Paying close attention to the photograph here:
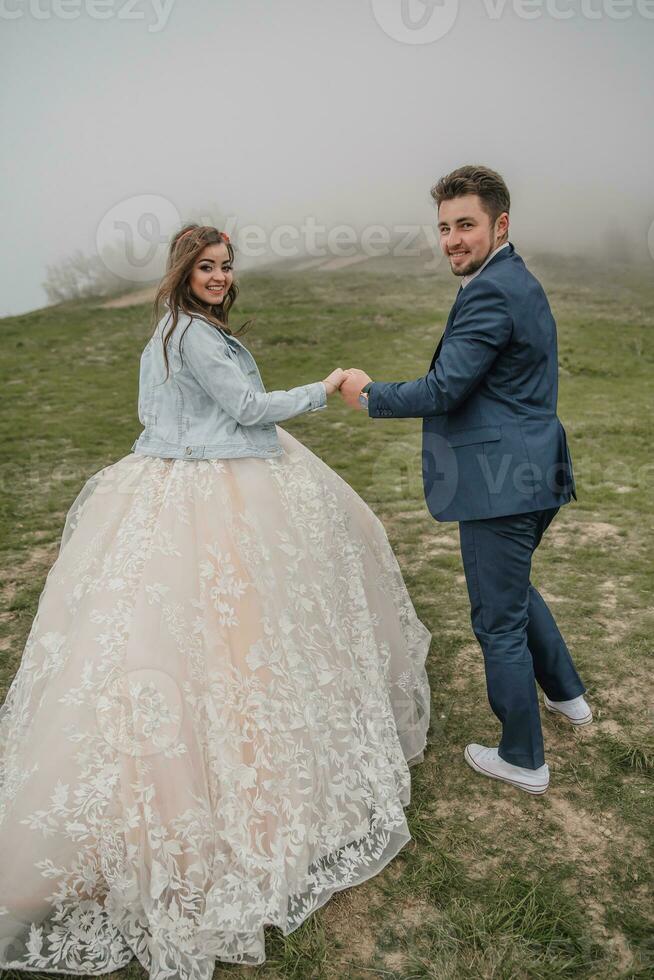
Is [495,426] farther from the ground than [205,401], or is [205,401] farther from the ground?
[205,401]

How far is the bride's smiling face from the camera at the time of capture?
2658 mm

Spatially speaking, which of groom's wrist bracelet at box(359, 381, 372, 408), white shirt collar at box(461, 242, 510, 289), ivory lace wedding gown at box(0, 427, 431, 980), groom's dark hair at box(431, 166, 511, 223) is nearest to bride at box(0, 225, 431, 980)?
ivory lace wedding gown at box(0, 427, 431, 980)

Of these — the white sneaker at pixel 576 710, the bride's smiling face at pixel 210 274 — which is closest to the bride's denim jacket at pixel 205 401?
the bride's smiling face at pixel 210 274

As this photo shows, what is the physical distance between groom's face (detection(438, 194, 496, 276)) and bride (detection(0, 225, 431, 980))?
65 centimetres

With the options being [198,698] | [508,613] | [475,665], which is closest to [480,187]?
[508,613]

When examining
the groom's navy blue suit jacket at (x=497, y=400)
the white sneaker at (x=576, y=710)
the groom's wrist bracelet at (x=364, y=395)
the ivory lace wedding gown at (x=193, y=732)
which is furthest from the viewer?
the white sneaker at (x=576, y=710)

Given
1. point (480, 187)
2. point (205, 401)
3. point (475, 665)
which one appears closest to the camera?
point (480, 187)

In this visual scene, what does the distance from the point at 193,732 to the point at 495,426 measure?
1.33 metres

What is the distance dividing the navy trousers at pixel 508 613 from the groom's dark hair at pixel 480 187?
3.29 ft

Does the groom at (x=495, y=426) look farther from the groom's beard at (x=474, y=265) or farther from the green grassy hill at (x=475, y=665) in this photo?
the green grassy hill at (x=475, y=665)

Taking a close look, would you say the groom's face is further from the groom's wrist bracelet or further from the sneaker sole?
the sneaker sole

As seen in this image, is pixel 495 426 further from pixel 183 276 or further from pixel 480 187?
pixel 183 276

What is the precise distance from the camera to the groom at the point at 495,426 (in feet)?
7.98

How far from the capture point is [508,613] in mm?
2637
